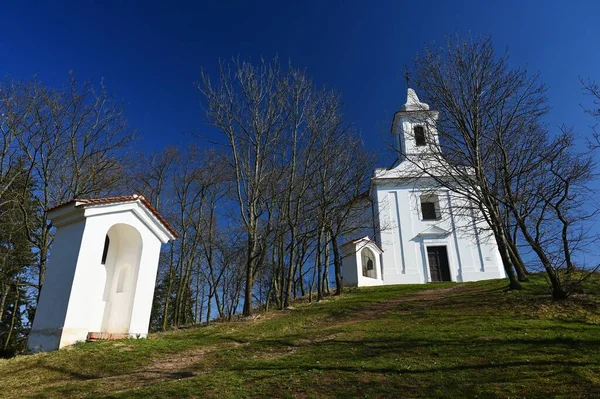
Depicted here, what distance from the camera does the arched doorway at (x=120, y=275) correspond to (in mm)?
11773

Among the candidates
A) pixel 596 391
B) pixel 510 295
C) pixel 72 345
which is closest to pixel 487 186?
pixel 510 295

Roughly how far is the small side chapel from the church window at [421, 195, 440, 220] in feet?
68.5

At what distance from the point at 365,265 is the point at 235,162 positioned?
1338 centimetres

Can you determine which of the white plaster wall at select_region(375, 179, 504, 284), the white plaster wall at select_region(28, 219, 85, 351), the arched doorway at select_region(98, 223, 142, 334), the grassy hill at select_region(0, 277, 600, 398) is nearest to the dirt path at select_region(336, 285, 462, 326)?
the grassy hill at select_region(0, 277, 600, 398)

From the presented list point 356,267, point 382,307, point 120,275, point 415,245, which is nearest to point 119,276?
point 120,275

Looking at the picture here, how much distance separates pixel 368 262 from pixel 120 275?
17.8m

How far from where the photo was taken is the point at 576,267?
43.7 ft

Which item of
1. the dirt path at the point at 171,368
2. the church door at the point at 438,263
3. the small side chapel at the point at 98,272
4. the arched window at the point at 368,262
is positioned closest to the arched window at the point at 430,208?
the church door at the point at 438,263

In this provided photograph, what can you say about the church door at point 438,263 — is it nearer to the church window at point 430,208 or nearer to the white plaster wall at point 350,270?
the church window at point 430,208

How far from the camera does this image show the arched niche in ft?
38.6

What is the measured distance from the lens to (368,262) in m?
26.5

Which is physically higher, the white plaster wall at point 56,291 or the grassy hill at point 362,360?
the white plaster wall at point 56,291

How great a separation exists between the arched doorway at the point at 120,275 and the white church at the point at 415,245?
51.5ft

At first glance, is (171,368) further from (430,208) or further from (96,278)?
(430,208)
